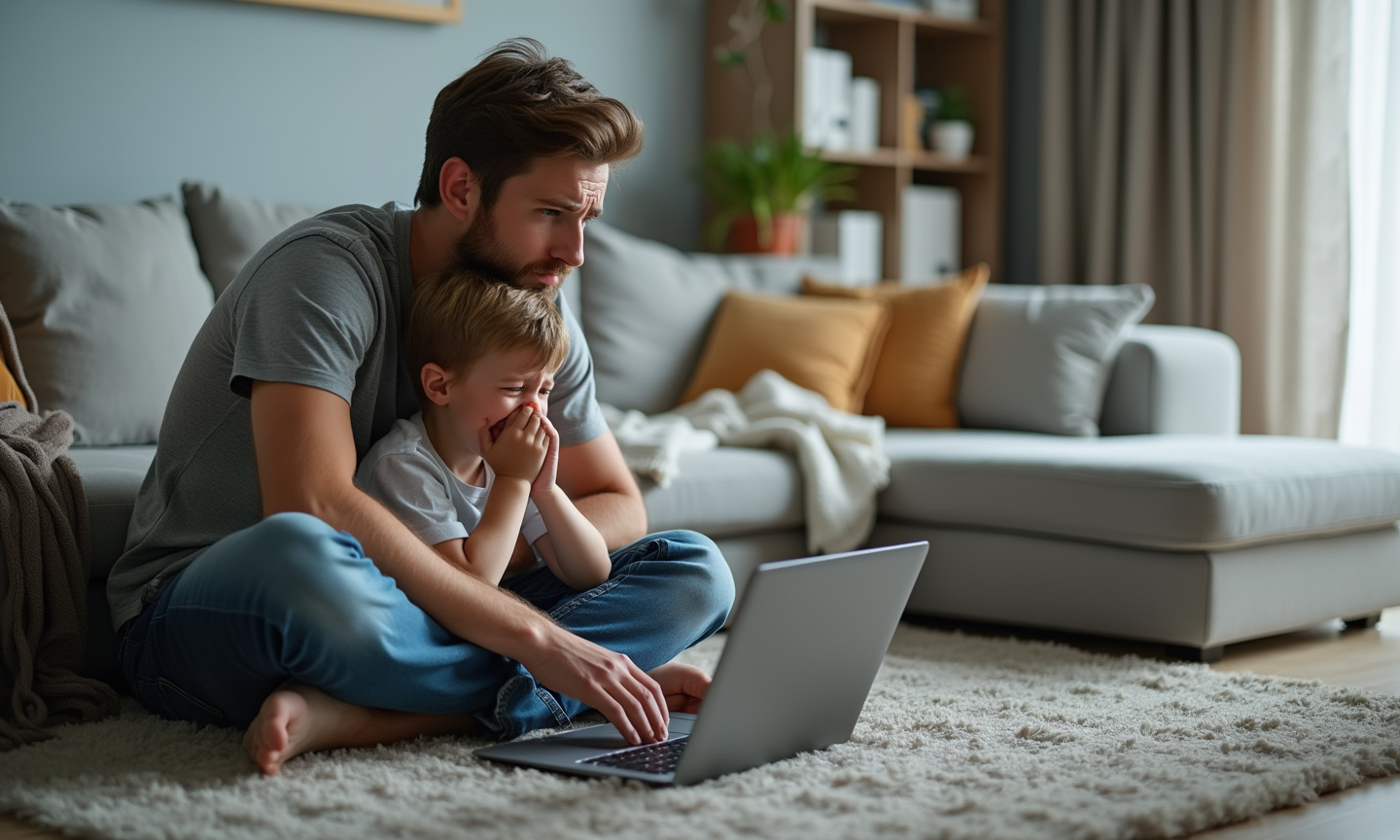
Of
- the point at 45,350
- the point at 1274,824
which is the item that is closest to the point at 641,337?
the point at 45,350

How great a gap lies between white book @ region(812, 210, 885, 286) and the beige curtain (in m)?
0.59

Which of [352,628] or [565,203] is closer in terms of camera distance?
[352,628]

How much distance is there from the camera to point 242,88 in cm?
328

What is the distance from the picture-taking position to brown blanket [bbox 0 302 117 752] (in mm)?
1876

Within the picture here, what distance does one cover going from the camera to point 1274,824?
5.24 feet

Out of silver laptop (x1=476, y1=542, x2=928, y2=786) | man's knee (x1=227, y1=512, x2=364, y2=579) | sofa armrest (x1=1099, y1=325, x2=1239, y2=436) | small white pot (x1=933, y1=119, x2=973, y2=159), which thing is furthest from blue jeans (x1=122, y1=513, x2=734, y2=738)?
small white pot (x1=933, y1=119, x2=973, y2=159)

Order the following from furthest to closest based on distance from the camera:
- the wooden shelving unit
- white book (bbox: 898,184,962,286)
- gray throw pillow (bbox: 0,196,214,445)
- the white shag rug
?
white book (bbox: 898,184,962,286)
the wooden shelving unit
gray throw pillow (bbox: 0,196,214,445)
the white shag rug

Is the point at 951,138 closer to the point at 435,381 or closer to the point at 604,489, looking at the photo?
the point at 604,489

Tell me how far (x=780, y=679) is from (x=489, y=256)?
63 cm

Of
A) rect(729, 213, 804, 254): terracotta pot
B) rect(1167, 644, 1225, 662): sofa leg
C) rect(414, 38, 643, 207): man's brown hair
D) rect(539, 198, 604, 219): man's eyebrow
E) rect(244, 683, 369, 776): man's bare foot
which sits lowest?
rect(1167, 644, 1225, 662): sofa leg

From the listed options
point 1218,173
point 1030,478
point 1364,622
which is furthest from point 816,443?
point 1218,173

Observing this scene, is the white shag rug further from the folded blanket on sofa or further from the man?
the folded blanket on sofa

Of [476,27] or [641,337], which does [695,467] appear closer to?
[641,337]

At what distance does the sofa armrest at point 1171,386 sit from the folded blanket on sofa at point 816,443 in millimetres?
669
